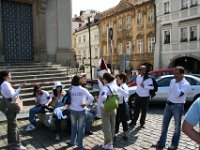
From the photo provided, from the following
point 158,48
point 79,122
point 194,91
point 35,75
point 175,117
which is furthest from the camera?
point 158,48

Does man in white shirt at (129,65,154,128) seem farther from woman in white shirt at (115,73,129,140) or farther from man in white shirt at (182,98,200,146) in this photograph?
man in white shirt at (182,98,200,146)

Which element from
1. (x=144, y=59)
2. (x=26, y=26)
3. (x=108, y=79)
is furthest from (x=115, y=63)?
(x=108, y=79)

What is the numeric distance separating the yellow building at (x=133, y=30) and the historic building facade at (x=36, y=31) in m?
15.1

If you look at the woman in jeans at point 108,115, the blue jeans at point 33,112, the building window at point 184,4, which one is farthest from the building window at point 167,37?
the woman in jeans at point 108,115

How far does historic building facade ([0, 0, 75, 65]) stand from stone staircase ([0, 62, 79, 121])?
942 mm

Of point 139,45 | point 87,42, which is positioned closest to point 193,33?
point 139,45

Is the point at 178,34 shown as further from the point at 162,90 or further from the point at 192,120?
the point at 192,120

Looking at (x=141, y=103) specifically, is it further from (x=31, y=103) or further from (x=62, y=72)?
(x=62, y=72)

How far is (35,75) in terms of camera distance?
553 inches

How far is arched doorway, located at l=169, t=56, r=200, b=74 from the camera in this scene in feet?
95.2

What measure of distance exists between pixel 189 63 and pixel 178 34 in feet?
10.9

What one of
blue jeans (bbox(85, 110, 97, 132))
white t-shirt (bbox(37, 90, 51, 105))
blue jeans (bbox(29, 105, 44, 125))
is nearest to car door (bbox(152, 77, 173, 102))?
blue jeans (bbox(85, 110, 97, 132))

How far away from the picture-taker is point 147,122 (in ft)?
29.0

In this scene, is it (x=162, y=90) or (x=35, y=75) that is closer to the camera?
(x=162, y=90)
